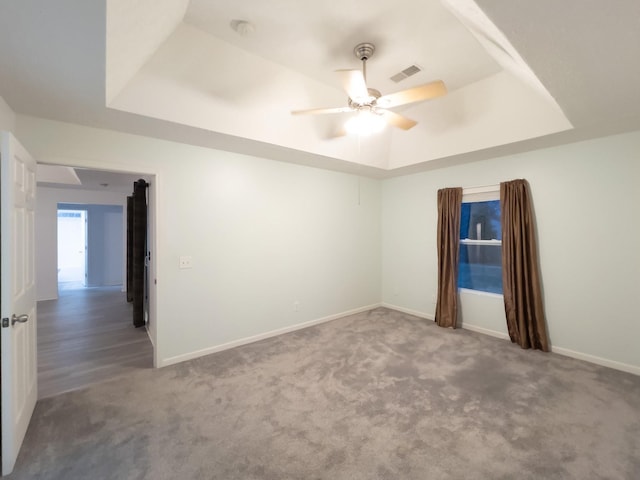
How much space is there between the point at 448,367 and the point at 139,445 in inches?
107

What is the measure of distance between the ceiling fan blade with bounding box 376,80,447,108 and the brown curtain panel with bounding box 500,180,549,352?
6.77 ft

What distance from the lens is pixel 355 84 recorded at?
218 centimetres

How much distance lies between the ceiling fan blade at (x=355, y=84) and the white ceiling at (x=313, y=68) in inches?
19.6

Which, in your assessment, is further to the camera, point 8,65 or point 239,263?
point 239,263

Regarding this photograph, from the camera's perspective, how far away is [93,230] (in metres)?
7.85

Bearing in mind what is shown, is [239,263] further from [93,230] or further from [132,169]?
[93,230]

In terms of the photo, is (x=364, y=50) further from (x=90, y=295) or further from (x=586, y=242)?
(x=90, y=295)

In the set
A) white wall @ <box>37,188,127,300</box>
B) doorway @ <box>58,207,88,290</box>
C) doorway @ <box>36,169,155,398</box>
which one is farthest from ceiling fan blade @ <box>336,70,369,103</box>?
doorway @ <box>58,207,88,290</box>

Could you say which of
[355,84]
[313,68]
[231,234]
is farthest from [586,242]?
[231,234]

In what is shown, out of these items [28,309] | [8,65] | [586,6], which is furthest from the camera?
[28,309]

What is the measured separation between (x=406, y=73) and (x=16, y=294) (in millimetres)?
3557

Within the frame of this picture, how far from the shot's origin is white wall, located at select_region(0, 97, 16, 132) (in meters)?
2.09

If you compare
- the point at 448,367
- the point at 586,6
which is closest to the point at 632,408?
the point at 448,367

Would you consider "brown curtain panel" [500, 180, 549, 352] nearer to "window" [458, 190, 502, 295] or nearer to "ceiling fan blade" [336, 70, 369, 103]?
"window" [458, 190, 502, 295]
